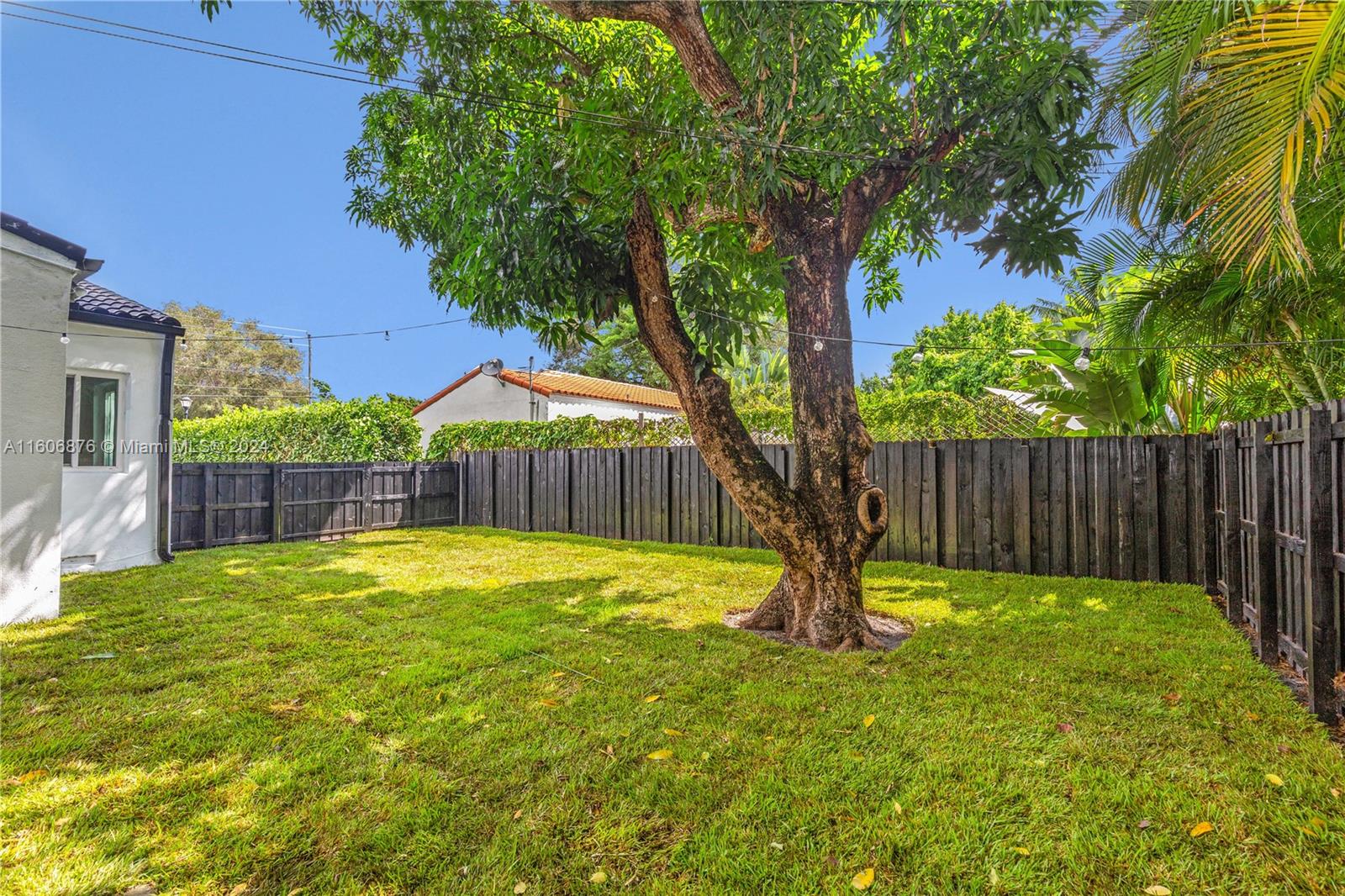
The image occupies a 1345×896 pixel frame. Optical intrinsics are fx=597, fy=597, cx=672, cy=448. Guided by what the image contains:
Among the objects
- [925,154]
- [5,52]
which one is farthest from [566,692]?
[5,52]

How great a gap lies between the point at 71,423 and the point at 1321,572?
1015 centimetres

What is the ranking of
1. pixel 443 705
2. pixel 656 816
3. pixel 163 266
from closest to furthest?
pixel 656 816 < pixel 443 705 < pixel 163 266

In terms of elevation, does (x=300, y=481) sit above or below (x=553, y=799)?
above

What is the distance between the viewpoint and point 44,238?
4.68m

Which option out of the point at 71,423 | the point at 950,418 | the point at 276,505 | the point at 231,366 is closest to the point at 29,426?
the point at 71,423

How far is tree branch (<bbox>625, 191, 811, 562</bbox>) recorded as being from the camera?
4.38 meters

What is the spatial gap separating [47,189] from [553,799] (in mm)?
6687

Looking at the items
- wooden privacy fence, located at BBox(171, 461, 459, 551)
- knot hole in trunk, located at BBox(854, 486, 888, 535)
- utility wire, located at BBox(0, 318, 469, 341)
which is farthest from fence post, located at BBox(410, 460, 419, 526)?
knot hole in trunk, located at BBox(854, 486, 888, 535)

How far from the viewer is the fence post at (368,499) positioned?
10.7 m

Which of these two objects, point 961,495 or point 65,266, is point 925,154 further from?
point 65,266

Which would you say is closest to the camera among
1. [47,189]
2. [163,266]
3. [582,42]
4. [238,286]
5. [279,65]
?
[279,65]

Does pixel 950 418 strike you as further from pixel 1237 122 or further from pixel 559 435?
pixel 559 435

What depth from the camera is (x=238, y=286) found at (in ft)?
120

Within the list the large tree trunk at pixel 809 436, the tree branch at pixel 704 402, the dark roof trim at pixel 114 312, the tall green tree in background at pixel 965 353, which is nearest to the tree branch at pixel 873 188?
the large tree trunk at pixel 809 436
